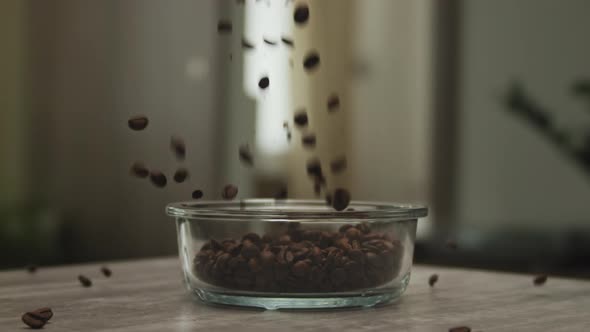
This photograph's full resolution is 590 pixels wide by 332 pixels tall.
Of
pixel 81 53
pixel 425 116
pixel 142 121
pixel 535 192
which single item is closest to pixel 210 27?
pixel 81 53

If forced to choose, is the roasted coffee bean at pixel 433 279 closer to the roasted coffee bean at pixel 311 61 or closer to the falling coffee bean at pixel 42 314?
the roasted coffee bean at pixel 311 61

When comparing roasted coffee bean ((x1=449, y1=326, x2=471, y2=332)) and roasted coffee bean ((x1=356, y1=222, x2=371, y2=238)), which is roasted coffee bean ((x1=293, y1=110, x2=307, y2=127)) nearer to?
roasted coffee bean ((x1=356, y1=222, x2=371, y2=238))

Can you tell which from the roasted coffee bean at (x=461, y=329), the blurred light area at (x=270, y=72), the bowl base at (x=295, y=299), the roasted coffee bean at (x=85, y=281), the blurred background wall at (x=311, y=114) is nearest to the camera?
the roasted coffee bean at (x=461, y=329)

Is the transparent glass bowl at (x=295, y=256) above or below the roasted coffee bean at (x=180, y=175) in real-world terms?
below

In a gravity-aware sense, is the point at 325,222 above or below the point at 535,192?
above

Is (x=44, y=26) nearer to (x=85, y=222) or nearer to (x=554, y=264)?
(x=85, y=222)

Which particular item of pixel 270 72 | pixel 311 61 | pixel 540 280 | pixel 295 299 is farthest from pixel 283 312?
pixel 270 72

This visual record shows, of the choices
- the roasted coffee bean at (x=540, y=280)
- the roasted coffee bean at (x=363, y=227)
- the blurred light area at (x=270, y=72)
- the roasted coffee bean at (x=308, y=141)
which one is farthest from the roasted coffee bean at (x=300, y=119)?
the blurred light area at (x=270, y=72)

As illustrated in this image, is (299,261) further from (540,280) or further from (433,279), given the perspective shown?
(540,280)
